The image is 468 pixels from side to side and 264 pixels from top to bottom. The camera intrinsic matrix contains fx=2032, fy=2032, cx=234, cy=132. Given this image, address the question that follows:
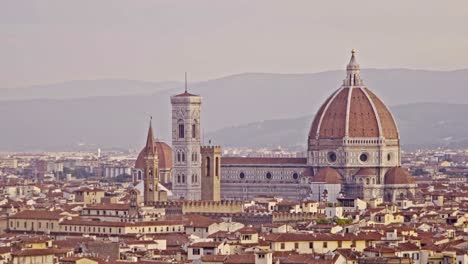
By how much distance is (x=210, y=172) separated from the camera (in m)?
135

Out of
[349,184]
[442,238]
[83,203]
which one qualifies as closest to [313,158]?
[349,184]

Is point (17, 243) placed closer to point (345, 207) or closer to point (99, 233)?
point (99, 233)

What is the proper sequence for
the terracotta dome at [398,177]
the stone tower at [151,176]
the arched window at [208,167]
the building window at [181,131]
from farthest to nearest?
1. the building window at [181,131]
2. the terracotta dome at [398,177]
3. the arched window at [208,167]
4. the stone tower at [151,176]

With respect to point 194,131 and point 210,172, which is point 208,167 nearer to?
point 210,172

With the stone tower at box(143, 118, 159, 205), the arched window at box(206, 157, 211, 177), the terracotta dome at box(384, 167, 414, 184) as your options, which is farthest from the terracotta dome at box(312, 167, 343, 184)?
the stone tower at box(143, 118, 159, 205)

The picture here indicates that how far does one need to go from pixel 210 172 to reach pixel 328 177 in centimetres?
799

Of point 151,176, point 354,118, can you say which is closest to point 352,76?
point 354,118

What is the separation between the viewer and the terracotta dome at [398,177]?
446 feet

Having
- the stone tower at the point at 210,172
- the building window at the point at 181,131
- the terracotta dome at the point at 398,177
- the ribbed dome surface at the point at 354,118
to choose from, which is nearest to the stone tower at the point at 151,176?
the stone tower at the point at 210,172

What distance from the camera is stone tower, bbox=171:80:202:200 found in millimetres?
136875

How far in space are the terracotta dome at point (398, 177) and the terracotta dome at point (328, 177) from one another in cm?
324

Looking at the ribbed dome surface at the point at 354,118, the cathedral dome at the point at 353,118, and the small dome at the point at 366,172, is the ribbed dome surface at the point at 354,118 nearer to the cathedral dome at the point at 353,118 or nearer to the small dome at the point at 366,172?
the cathedral dome at the point at 353,118

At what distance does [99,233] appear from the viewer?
91.1m

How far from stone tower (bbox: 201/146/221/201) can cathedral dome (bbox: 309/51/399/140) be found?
10047 millimetres
